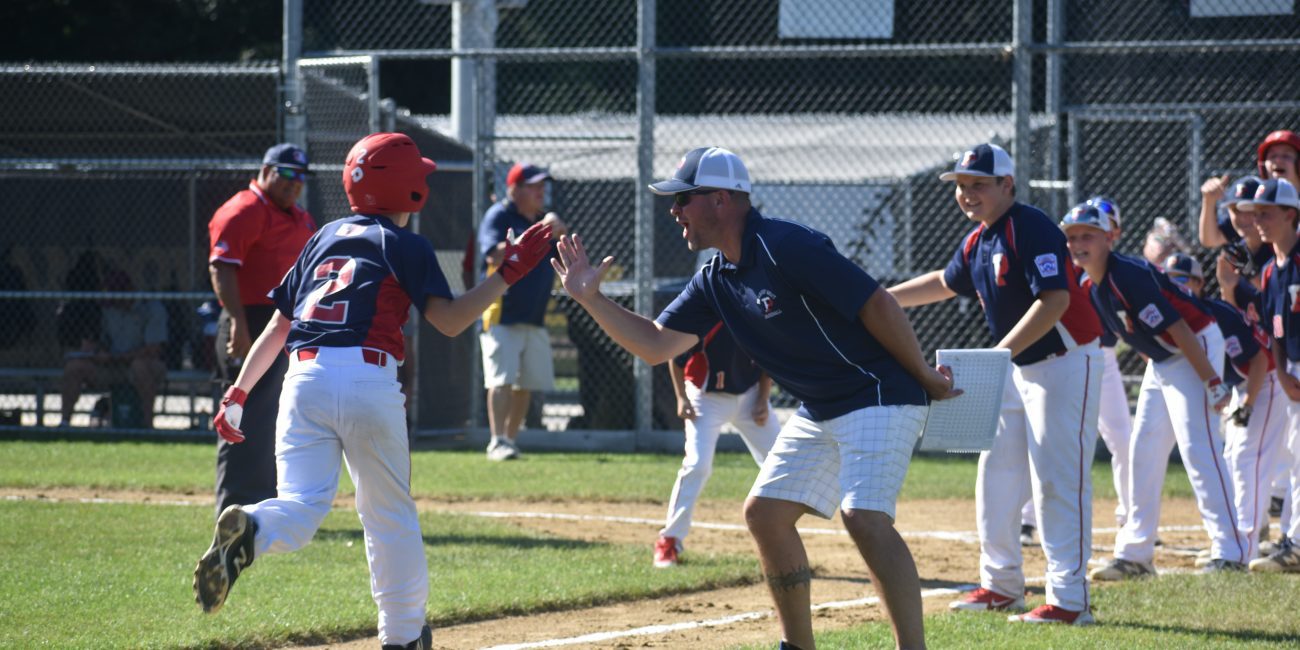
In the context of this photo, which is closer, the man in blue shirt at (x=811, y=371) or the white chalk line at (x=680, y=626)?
the man in blue shirt at (x=811, y=371)

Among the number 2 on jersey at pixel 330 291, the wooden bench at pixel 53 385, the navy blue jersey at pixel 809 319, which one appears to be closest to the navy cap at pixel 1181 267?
the navy blue jersey at pixel 809 319

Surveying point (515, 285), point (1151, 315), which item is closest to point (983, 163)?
point (1151, 315)

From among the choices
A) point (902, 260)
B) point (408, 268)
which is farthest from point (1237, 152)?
point (408, 268)

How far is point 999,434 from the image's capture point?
6875mm

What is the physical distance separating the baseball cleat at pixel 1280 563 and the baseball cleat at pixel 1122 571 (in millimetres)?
570

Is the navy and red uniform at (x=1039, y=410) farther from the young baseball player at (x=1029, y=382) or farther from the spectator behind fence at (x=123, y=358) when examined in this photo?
the spectator behind fence at (x=123, y=358)

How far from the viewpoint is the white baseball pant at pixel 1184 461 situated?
25.6 ft

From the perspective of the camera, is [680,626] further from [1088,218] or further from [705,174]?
[1088,218]

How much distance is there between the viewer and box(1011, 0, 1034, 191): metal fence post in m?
11.9

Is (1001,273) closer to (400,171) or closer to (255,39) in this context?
(400,171)

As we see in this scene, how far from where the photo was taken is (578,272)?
17.5 feet

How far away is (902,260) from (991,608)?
292 inches

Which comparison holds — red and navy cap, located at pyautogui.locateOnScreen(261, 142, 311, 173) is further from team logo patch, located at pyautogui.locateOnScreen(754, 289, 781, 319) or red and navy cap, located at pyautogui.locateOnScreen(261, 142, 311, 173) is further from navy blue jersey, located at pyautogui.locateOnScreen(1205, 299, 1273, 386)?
navy blue jersey, located at pyautogui.locateOnScreen(1205, 299, 1273, 386)

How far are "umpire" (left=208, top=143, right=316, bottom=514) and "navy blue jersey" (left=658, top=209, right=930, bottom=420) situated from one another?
12.3 ft
